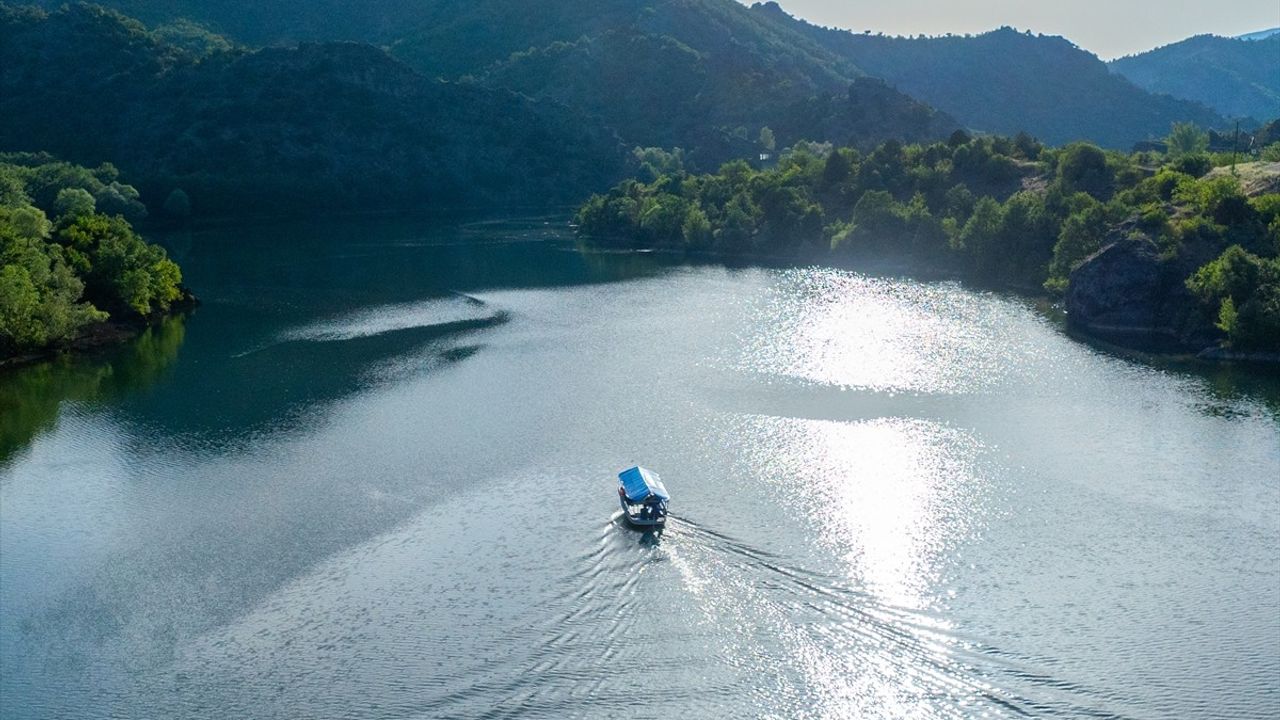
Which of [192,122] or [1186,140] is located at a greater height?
[1186,140]

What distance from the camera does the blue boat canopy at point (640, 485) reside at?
41781 millimetres

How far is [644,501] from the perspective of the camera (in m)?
41.5

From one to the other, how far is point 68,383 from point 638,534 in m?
43.9

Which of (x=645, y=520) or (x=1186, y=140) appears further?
(x=1186, y=140)

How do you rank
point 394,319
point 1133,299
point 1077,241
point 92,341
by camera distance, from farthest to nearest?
1. point 1077,241
2. point 394,319
3. point 1133,299
4. point 92,341

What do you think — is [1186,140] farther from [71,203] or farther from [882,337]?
[71,203]

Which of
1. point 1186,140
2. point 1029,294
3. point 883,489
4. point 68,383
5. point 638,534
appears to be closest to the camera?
point 638,534

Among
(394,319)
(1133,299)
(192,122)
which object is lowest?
(394,319)

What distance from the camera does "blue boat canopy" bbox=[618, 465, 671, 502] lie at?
41.8 meters

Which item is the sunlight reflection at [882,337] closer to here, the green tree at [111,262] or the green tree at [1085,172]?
the green tree at [1085,172]

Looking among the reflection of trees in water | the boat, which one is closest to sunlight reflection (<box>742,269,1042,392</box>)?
the boat

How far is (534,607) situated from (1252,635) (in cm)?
2429

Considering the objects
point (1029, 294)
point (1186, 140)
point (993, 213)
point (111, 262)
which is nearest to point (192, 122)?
point (111, 262)

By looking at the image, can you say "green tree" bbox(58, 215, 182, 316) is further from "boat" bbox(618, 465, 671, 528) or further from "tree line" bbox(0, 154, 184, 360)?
"boat" bbox(618, 465, 671, 528)
